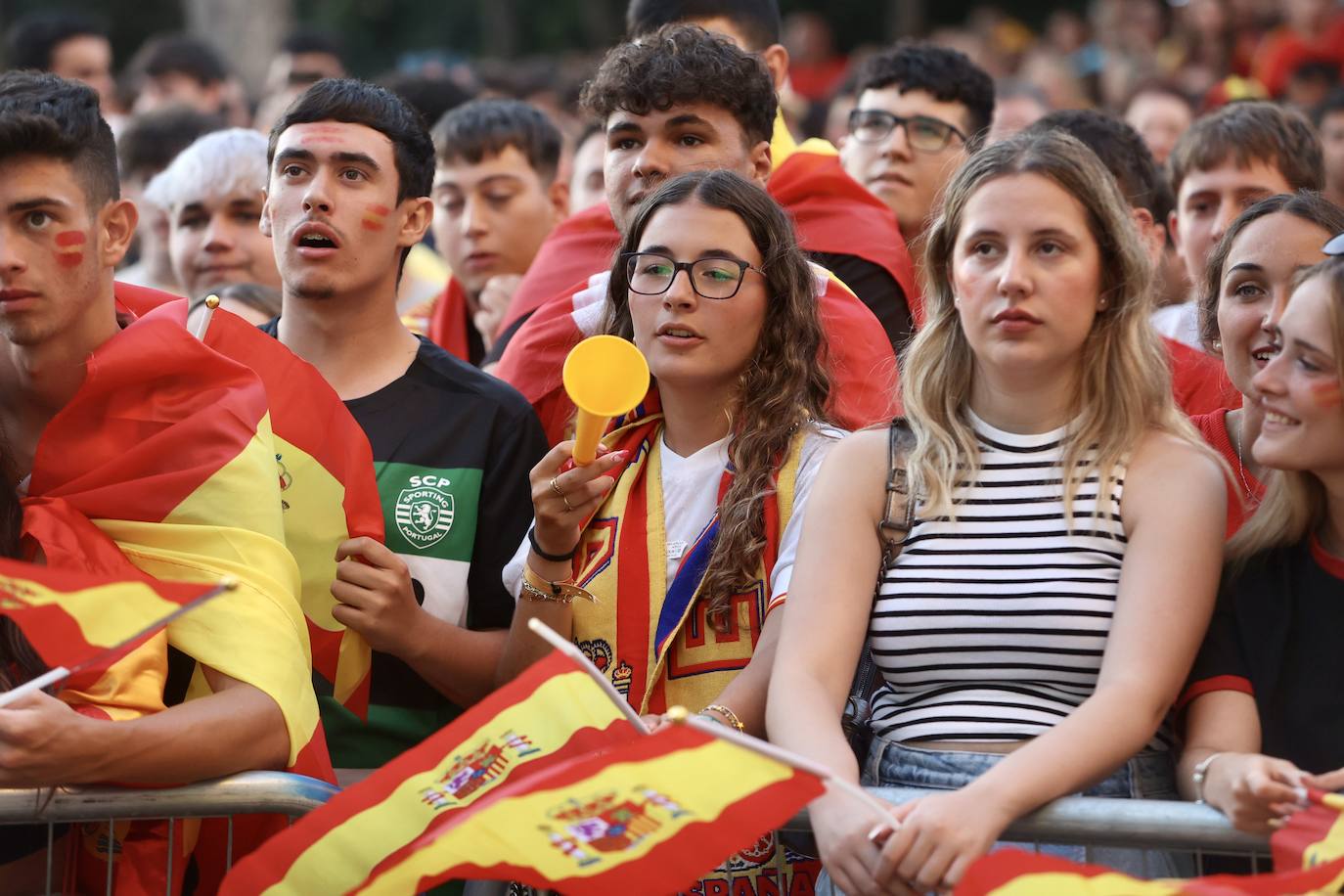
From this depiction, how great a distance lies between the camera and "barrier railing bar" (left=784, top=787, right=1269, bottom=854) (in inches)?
112

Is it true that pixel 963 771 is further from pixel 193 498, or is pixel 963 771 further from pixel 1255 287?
pixel 193 498

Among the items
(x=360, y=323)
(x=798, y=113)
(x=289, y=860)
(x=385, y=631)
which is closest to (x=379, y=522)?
(x=385, y=631)

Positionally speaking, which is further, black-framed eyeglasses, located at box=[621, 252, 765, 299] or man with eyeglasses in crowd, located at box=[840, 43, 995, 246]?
man with eyeglasses in crowd, located at box=[840, 43, 995, 246]

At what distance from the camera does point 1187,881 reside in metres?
2.71

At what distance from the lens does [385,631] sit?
3.77m

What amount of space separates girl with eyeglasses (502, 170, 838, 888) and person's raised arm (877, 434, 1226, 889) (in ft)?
2.06

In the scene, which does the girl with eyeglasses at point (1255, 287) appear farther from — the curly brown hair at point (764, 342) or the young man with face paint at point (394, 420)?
the young man with face paint at point (394, 420)

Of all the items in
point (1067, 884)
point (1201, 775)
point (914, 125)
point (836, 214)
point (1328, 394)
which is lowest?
point (1067, 884)

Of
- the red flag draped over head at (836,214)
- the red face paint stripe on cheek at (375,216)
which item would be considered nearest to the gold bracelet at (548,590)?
the red face paint stripe on cheek at (375,216)

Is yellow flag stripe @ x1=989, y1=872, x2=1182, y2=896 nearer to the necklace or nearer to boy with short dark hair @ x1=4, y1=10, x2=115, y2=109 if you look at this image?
the necklace

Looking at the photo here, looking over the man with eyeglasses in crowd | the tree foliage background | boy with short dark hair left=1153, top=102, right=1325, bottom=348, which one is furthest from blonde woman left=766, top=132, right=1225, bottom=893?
the tree foliage background

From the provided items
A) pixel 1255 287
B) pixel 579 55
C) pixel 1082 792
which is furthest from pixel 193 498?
pixel 579 55

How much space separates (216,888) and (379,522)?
2.83ft

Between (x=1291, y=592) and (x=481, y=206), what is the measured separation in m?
3.59
